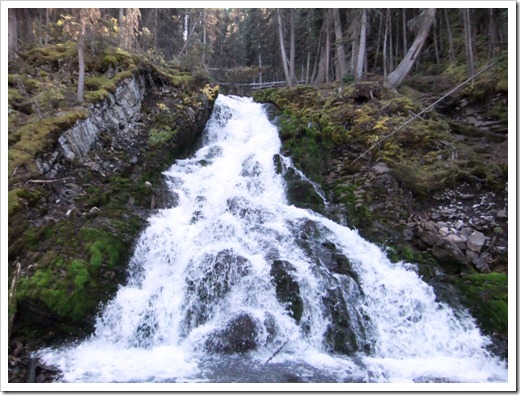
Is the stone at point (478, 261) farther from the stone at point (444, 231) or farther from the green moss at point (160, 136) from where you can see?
the green moss at point (160, 136)

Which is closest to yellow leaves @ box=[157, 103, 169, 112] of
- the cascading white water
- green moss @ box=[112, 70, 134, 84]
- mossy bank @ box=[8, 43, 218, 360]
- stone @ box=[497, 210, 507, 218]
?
mossy bank @ box=[8, 43, 218, 360]

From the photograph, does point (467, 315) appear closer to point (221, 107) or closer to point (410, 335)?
point (410, 335)

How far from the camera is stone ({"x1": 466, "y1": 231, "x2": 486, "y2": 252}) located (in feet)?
26.6

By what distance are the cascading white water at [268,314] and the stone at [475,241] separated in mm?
1628

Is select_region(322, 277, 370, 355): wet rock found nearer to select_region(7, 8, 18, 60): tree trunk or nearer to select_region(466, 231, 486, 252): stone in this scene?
select_region(466, 231, 486, 252): stone

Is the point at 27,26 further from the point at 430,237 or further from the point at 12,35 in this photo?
the point at 430,237

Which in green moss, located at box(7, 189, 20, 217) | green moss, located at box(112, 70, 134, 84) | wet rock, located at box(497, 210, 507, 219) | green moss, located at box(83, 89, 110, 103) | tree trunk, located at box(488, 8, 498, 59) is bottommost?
wet rock, located at box(497, 210, 507, 219)

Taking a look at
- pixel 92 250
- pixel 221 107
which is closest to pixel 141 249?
pixel 92 250

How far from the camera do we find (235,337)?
618cm

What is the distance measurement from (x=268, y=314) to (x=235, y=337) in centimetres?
76

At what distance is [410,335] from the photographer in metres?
6.67

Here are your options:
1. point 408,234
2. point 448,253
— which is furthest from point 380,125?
point 448,253

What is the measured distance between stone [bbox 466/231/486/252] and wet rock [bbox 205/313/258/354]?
5478 millimetres

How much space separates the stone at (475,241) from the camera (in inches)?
320
